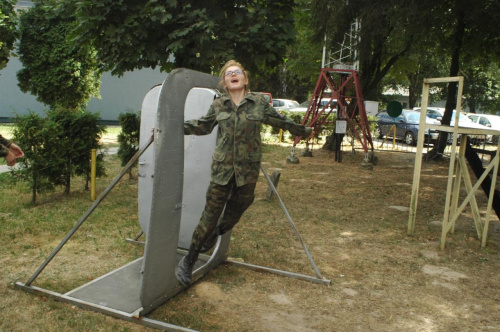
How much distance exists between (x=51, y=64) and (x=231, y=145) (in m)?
15.5

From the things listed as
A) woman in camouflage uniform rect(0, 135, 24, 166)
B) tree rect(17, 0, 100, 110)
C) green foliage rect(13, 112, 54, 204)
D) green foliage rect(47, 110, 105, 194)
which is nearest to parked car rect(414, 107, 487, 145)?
tree rect(17, 0, 100, 110)

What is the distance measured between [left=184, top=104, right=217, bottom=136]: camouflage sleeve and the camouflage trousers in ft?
1.52

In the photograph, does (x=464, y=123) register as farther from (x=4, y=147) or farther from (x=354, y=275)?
(x=4, y=147)

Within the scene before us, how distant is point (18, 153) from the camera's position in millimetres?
3771

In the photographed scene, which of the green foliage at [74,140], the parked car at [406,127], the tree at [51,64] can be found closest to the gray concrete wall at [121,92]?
the tree at [51,64]

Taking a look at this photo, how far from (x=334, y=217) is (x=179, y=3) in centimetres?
408

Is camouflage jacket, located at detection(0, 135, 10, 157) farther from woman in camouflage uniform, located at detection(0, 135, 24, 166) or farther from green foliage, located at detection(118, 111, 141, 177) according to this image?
green foliage, located at detection(118, 111, 141, 177)

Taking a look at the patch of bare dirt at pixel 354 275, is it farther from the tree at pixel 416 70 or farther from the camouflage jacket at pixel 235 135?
the tree at pixel 416 70

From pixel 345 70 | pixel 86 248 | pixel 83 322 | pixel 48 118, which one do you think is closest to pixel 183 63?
pixel 48 118

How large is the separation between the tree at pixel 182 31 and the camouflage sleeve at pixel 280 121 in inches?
108

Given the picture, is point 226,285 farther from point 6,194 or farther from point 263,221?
point 6,194

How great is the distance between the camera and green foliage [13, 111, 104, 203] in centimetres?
700

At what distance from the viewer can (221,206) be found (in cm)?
397

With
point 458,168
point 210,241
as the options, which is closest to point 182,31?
point 210,241
